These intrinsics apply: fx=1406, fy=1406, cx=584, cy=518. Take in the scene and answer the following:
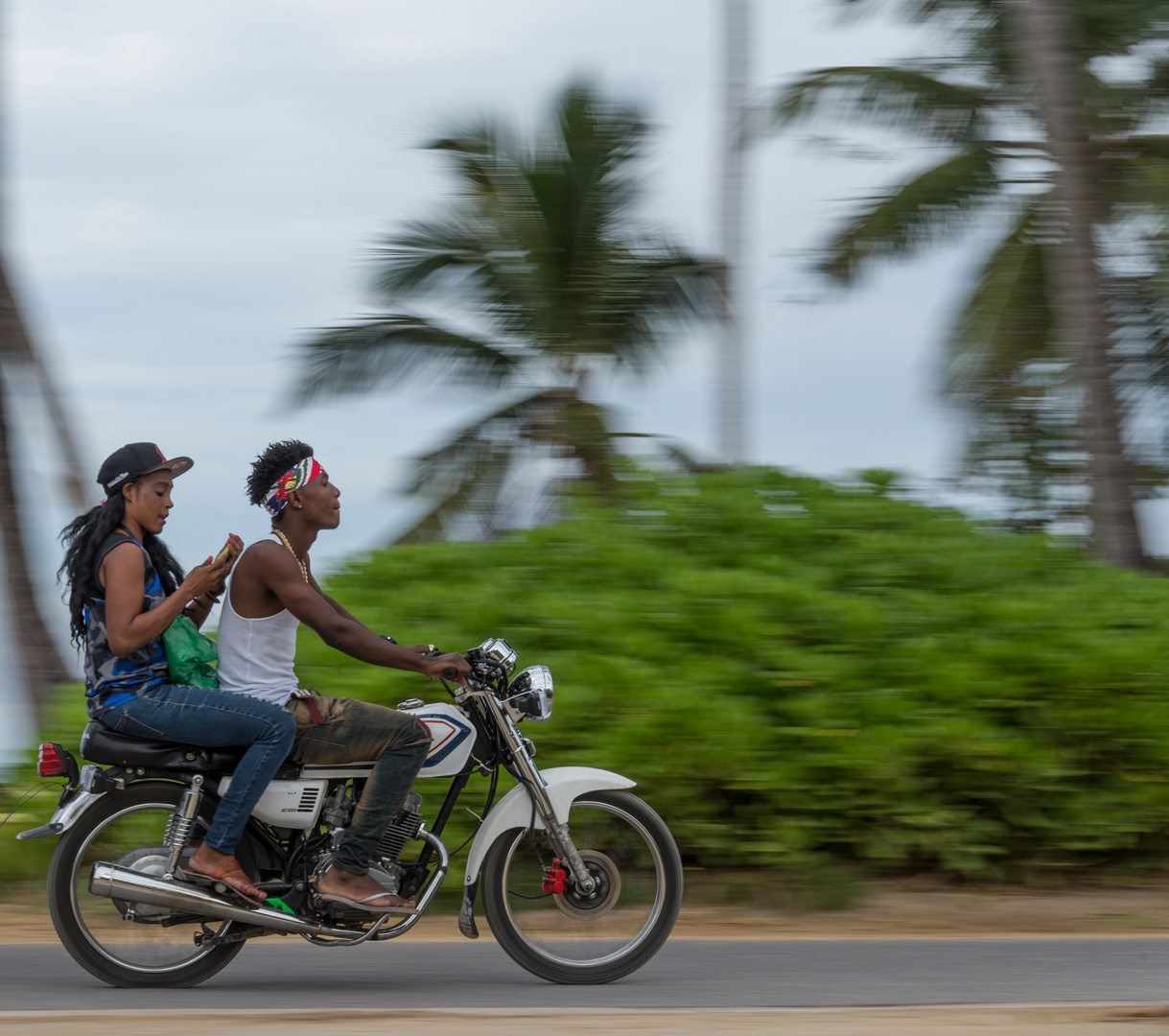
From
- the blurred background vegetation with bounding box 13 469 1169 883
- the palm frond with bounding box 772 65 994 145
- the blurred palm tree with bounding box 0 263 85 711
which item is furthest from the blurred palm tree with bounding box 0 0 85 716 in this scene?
the palm frond with bounding box 772 65 994 145

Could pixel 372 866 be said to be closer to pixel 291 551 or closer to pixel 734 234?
pixel 291 551

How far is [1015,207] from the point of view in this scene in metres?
15.6

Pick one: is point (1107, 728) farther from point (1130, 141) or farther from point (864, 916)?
point (1130, 141)

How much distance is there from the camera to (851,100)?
14969mm

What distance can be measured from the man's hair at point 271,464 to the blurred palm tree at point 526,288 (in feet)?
29.4

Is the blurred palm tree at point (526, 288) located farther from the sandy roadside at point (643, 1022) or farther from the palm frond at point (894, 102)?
the sandy roadside at point (643, 1022)

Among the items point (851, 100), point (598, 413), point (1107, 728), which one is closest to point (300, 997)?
point (1107, 728)

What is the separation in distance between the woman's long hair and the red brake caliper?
177 centimetres

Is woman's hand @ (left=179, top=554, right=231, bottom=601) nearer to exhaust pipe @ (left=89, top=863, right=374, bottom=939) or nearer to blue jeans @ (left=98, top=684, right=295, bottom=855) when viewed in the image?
blue jeans @ (left=98, top=684, right=295, bottom=855)

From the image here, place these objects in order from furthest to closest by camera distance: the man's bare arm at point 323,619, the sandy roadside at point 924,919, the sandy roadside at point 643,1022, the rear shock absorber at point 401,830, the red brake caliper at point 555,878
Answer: the sandy roadside at point 924,919 → the red brake caliper at point 555,878 → the rear shock absorber at point 401,830 → the man's bare arm at point 323,619 → the sandy roadside at point 643,1022

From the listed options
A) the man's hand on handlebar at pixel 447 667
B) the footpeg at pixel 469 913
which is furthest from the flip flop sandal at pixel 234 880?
the man's hand on handlebar at pixel 447 667

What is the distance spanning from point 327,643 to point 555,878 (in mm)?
1251

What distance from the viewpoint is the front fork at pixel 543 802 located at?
17.2 ft

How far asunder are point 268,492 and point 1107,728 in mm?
4321
